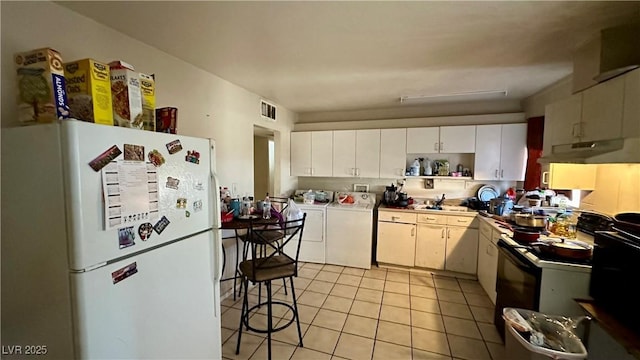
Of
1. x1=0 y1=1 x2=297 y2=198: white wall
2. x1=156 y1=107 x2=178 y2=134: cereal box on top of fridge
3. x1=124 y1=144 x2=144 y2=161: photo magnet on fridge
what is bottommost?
x1=124 y1=144 x2=144 y2=161: photo magnet on fridge

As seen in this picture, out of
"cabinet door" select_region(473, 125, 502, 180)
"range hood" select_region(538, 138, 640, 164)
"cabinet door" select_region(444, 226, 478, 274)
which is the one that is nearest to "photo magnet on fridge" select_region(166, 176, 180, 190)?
"range hood" select_region(538, 138, 640, 164)

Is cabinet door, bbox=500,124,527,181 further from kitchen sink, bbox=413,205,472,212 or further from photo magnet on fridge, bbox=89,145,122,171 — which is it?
photo magnet on fridge, bbox=89,145,122,171

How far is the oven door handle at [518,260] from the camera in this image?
70.8 inches

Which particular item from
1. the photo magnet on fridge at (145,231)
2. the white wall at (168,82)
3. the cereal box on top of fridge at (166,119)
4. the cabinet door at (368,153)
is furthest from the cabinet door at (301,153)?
the photo magnet on fridge at (145,231)

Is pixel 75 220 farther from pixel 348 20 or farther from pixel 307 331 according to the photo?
pixel 307 331

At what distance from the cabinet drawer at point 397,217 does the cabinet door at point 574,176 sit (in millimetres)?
1478

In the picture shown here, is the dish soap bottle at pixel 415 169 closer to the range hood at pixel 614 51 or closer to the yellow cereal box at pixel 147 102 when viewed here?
the range hood at pixel 614 51

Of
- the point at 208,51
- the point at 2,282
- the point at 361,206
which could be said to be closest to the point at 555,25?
the point at 208,51

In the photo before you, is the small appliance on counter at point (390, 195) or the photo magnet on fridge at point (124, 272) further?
the small appliance on counter at point (390, 195)

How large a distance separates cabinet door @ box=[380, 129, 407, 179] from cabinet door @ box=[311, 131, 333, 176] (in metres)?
0.79

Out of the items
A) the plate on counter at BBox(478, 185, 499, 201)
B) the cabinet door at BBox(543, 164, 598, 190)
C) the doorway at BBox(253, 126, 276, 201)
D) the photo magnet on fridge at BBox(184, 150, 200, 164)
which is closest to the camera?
the photo magnet on fridge at BBox(184, 150, 200, 164)

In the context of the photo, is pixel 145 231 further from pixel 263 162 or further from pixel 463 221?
pixel 263 162

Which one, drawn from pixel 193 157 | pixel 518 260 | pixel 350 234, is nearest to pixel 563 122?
pixel 518 260

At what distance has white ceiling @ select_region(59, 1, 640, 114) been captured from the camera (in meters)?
1.52
